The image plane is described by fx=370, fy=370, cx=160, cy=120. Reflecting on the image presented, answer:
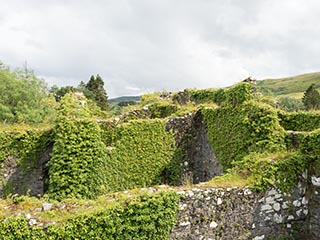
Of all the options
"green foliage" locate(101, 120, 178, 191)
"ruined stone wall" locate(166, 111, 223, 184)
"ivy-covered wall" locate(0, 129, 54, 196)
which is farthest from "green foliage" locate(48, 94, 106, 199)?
"ruined stone wall" locate(166, 111, 223, 184)

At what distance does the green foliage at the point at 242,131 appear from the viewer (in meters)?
9.93

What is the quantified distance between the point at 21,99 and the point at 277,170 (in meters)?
29.0

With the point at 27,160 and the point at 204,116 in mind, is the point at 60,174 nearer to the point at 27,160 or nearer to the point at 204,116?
the point at 27,160

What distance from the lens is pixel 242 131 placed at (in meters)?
11.0

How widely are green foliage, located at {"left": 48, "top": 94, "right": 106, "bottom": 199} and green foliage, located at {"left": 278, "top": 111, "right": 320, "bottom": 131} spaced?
5750 mm

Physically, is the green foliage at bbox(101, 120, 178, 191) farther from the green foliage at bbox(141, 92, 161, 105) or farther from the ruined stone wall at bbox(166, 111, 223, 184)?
the green foliage at bbox(141, 92, 161, 105)

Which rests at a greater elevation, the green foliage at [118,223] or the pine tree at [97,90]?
the pine tree at [97,90]

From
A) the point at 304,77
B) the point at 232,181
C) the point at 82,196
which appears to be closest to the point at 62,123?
the point at 82,196

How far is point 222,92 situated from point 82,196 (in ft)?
23.0

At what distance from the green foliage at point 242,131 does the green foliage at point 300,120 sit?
1.20 meters

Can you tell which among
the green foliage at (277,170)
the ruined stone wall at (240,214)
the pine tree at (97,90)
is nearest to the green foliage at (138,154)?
the green foliage at (277,170)

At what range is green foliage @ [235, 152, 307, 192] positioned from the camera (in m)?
7.98

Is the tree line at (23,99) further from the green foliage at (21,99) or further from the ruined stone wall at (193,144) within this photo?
the ruined stone wall at (193,144)

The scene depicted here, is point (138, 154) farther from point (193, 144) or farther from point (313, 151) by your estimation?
point (313, 151)
